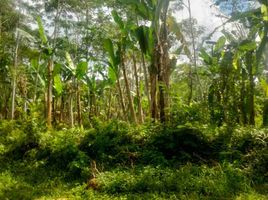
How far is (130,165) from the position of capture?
8.30m

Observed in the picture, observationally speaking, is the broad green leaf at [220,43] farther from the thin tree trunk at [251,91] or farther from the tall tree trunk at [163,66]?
the tall tree trunk at [163,66]

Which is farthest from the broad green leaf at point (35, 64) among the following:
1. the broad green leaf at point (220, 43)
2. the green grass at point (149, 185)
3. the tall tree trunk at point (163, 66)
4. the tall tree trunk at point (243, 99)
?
the tall tree trunk at point (243, 99)

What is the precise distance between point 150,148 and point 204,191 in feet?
8.57

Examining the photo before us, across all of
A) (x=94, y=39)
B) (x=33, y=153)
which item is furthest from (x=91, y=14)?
(x=33, y=153)

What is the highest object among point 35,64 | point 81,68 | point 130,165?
point 35,64

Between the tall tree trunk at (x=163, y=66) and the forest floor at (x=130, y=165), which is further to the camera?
the tall tree trunk at (x=163, y=66)

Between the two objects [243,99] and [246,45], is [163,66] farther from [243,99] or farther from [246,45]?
[243,99]

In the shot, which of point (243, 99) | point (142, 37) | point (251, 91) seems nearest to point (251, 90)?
point (251, 91)

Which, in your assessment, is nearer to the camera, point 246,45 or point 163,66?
point 246,45

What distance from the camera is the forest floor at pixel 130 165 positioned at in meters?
6.51

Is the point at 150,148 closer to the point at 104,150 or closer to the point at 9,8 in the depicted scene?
the point at 104,150

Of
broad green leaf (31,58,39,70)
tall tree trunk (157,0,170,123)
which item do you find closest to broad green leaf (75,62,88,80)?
broad green leaf (31,58,39,70)

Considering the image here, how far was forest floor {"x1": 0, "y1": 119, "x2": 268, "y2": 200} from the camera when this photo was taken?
256 inches

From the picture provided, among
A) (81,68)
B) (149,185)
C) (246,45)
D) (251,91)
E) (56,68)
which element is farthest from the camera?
(81,68)
